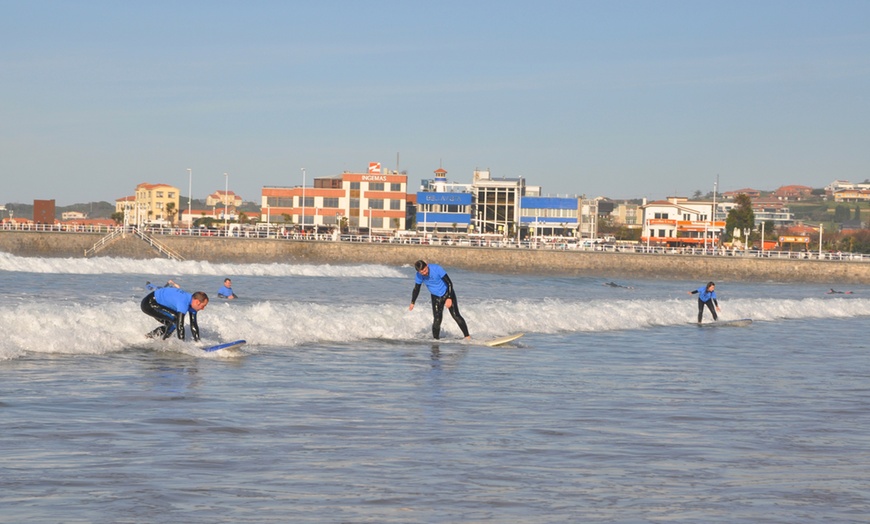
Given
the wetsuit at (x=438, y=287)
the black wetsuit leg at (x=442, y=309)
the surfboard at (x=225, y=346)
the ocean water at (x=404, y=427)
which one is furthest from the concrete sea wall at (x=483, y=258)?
the surfboard at (x=225, y=346)

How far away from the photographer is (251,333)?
733 inches

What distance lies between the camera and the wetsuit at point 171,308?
15.1m

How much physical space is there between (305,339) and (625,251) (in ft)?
245

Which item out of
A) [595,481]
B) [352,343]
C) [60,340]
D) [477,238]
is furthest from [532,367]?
[477,238]

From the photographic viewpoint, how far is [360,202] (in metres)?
126

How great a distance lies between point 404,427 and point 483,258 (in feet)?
262

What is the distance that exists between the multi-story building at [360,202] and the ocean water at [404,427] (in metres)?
105

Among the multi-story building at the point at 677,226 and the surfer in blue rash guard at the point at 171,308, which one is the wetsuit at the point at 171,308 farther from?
the multi-story building at the point at 677,226

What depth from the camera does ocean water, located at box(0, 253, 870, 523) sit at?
7.35m

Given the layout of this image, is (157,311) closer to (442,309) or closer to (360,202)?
(442,309)

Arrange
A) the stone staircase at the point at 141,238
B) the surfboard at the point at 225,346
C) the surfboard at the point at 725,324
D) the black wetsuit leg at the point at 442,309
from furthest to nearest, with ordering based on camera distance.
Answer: the stone staircase at the point at 141,238 → the surfboard at the point at 725,324 → the black wetsuit leg at the point at 442,309 → the surfboard at the point at 225,346

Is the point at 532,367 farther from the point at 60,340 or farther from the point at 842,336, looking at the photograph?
the point at 842,336

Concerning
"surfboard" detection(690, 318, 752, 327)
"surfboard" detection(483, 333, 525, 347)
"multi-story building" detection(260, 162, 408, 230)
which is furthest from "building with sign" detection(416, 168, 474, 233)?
"surfboard" detection(483, 333, 525, 347)

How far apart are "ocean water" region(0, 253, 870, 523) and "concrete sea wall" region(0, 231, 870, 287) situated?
224 feet
